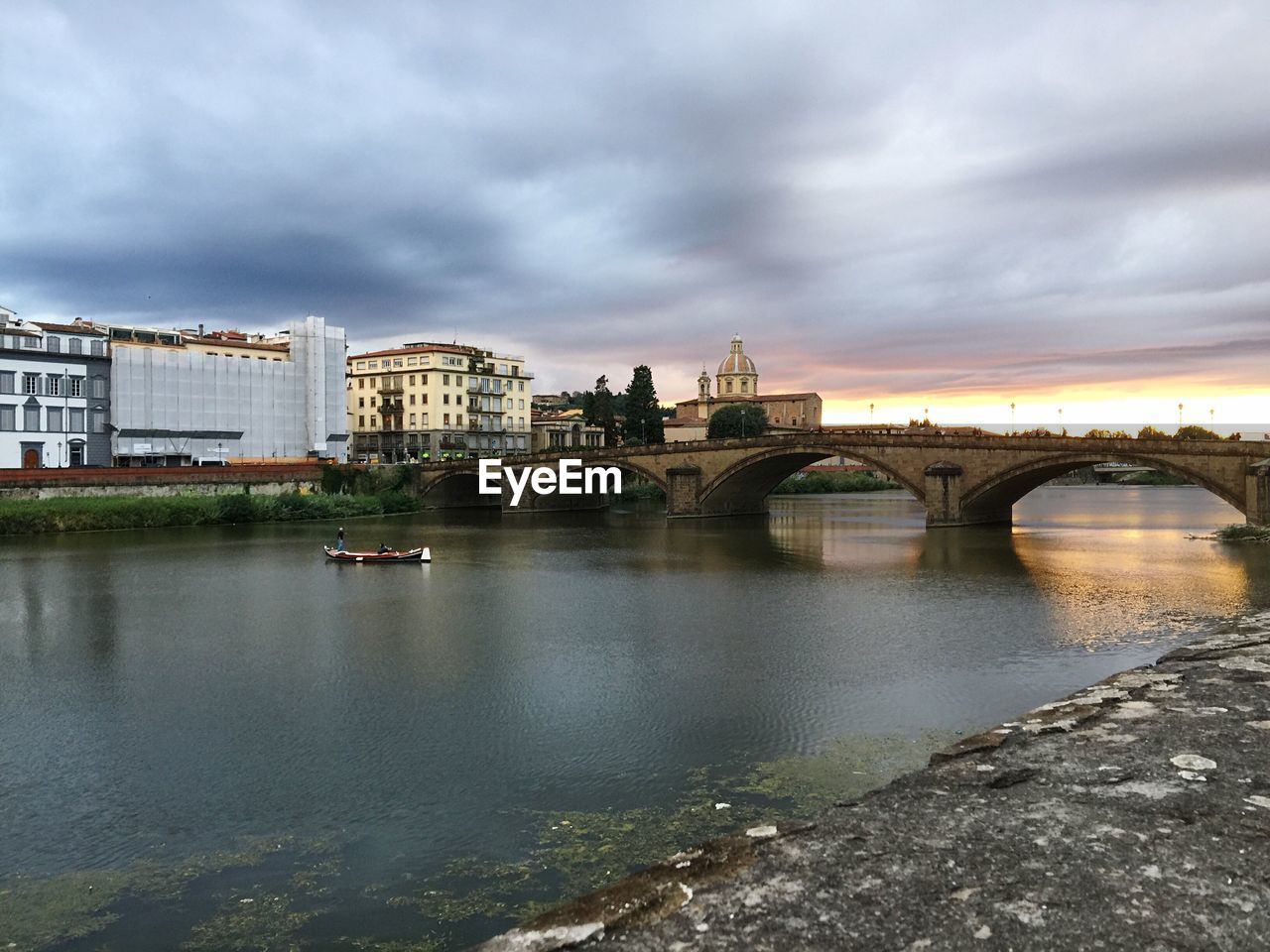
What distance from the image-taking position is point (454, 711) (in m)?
17.8

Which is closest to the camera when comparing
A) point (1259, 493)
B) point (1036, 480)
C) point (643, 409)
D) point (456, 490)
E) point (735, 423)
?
point (1259, 493)

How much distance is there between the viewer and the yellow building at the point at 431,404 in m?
116

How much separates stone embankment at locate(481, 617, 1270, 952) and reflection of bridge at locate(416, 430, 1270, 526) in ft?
152

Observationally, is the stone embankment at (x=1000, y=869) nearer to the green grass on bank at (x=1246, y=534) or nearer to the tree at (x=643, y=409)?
the green grass on bank at (x=1246, y=534)

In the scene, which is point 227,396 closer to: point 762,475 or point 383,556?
point 762,475

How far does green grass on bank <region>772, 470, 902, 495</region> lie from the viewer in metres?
120

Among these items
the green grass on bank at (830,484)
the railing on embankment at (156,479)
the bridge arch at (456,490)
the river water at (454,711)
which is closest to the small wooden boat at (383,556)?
the river water at (454,711)

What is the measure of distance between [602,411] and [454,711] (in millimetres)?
102219

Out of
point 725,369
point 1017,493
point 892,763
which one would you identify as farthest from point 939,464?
point 725,369

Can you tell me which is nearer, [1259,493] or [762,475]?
[1259,493]

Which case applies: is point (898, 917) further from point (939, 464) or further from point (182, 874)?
point (939, 464)

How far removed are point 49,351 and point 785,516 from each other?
206ft

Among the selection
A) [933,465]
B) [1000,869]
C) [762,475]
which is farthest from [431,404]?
[1000,869]

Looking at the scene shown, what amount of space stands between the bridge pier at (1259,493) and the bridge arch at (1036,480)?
2.48 ft
